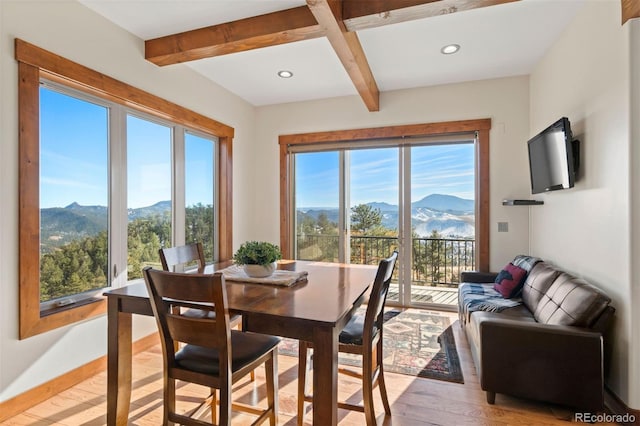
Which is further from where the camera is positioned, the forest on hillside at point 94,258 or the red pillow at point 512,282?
the red pillow at point 512,282

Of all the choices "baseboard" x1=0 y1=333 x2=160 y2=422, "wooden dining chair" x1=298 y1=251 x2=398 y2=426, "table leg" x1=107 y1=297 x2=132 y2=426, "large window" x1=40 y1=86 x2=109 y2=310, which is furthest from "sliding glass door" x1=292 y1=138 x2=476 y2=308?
"table leg" x1=107 y1=297 x2=132 y2=426

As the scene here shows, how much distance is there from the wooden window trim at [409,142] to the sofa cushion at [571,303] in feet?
4.62

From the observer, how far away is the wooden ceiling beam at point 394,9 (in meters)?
2.07

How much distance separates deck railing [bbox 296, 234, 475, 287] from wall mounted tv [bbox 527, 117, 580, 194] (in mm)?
1263

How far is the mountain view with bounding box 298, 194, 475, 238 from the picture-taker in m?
4.02

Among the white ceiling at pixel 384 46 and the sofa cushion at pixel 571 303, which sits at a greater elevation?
the white ceiling at pixel 384 46

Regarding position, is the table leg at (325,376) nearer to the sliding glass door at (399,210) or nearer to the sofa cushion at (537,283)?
the sofa cushion at (537,283)

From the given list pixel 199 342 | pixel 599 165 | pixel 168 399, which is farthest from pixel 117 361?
pixel 599 165

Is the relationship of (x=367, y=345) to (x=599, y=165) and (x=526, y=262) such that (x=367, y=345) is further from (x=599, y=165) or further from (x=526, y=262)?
(x=526, y=262)

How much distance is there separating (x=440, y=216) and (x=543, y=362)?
2323mm

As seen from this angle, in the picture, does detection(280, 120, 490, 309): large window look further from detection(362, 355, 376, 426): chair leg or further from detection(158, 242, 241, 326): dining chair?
detection(362, 355, 376, 426): chair leg

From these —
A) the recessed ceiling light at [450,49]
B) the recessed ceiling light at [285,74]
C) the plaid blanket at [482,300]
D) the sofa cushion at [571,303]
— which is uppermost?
the recessed ceiling light at [285,74]

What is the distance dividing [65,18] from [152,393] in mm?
2691

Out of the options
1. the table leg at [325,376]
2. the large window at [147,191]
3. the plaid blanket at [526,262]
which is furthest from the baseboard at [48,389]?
the plaid blanket at [526,262]
